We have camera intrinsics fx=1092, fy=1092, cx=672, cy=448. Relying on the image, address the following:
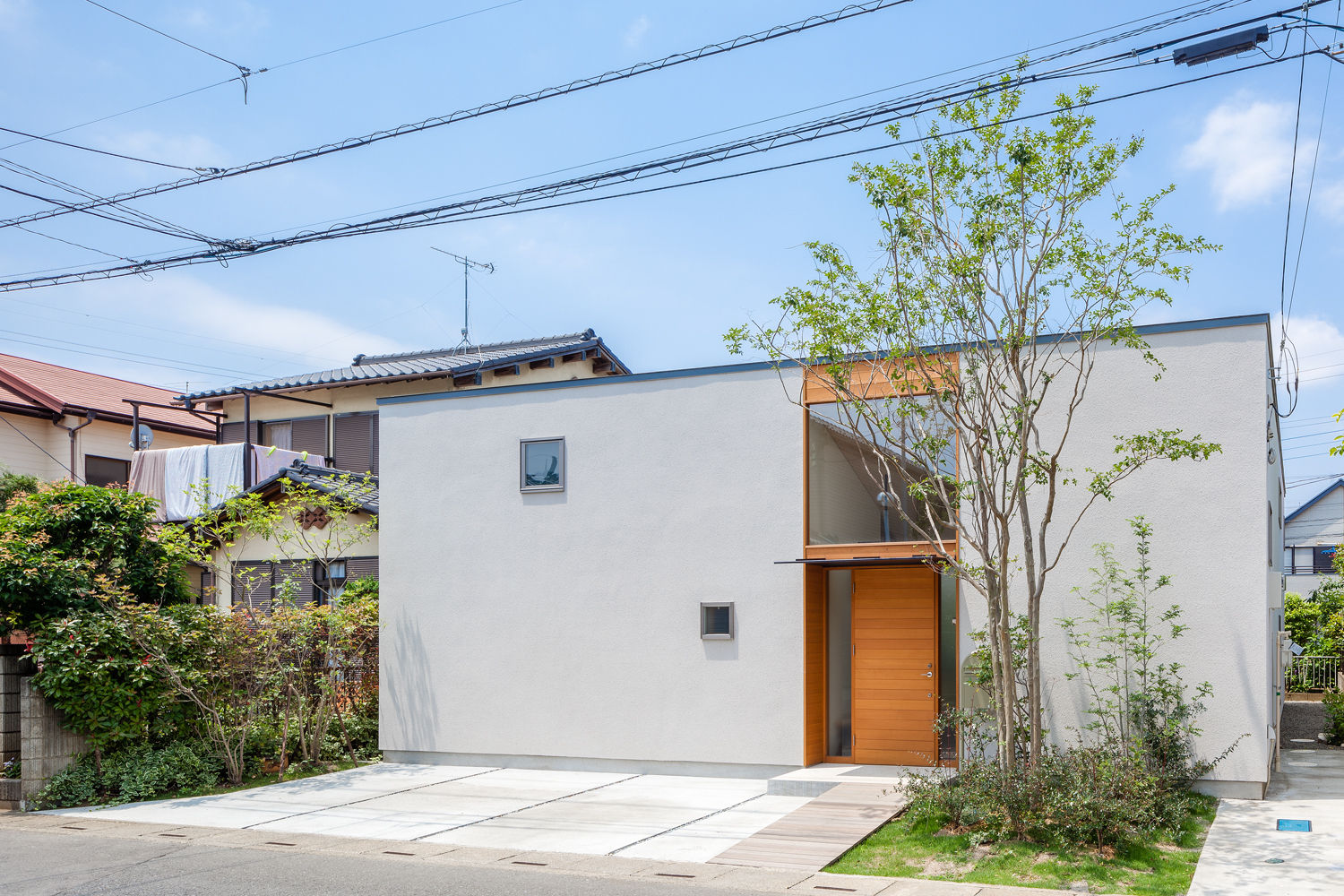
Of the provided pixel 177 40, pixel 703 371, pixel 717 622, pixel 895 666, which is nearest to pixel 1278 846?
pixel 895 666

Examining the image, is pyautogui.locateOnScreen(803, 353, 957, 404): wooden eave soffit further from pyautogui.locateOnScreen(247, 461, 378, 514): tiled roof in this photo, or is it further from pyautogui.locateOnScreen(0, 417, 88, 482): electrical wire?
pyautogui.locateOnScreen(0, 417, 88, 482): electrical wire

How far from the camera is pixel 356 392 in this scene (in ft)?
69.6

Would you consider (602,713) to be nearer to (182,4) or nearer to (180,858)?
(180,858)

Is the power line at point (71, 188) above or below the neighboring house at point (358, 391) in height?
above

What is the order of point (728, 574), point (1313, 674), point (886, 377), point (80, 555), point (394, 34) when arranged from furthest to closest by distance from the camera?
point (1313, 674), point (728, 574), point (80, 555), point (886, 377), point (394, 34)

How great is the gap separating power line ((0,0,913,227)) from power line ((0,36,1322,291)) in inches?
33.2

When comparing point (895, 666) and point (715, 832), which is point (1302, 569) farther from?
point (715, 832)

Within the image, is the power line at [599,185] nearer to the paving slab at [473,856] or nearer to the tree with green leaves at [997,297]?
the tree with green leaves at [997,297]

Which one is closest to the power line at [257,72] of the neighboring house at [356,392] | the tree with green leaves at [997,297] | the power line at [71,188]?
the power line at [71,188]

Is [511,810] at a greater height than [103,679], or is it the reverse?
[103,679]

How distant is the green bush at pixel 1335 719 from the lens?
557 inches

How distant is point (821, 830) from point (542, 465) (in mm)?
5986

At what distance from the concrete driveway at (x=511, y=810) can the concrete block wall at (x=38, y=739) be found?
0.50 m

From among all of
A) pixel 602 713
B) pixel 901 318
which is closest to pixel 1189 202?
pixel 901 318
